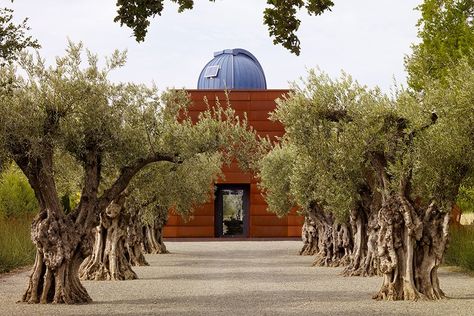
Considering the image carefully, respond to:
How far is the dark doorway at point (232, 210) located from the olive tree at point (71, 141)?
52.6 metres

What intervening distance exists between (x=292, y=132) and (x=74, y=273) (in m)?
8.04

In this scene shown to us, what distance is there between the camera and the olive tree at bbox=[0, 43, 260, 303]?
2125 cm

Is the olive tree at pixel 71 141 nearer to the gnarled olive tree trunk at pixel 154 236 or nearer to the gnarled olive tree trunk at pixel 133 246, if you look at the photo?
the gnarled olive tree trunk at pixel 133 246

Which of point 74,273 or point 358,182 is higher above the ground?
point 358,182

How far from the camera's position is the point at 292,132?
87.8 feet

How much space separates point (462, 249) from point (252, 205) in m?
40.1

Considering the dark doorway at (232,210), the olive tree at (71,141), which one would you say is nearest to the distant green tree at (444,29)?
the olive tree at (71,141)

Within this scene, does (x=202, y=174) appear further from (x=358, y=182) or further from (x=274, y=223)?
(x=274, y=223)

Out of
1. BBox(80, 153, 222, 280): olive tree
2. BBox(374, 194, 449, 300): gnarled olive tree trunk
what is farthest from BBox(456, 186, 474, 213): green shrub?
BBox(80, 153, 222, 280): olive tree

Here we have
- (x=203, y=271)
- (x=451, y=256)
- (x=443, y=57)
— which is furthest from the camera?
(x=443, y=57)

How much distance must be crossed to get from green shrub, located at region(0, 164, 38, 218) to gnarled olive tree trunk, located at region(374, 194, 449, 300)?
3630cm

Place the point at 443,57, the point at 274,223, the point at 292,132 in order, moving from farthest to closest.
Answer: the point at 274,223, the point at 443,57, the point at 292,132

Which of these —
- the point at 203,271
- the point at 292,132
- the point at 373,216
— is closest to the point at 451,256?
the point at 373,216

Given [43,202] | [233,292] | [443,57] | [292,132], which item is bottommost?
[233,292]
